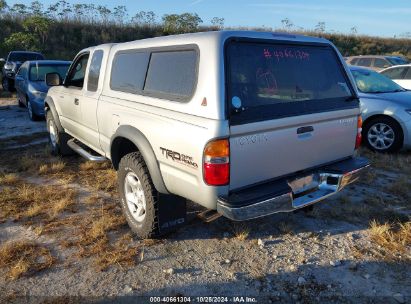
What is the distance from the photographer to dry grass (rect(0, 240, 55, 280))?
3.20 metres

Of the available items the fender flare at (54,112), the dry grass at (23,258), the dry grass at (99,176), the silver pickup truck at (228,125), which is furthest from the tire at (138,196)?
the fender flare at (54,112)

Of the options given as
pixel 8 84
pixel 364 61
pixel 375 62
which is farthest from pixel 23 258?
pixel 364 61

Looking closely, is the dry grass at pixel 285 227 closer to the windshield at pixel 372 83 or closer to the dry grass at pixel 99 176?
the dry grass at pixel 99 176

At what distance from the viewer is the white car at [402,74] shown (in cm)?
1033

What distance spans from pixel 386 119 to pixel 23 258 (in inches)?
243

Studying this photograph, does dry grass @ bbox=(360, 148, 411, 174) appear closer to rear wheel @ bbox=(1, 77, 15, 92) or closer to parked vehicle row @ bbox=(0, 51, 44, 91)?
parked vehicle row @ bbox=(0, 51, 44, 91)

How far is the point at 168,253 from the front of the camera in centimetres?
349

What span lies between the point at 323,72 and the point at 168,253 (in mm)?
2298

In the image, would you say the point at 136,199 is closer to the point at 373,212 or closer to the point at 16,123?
the point at 373,212

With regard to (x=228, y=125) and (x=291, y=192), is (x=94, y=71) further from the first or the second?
(x=291, y=192)

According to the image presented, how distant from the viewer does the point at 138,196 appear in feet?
12.2

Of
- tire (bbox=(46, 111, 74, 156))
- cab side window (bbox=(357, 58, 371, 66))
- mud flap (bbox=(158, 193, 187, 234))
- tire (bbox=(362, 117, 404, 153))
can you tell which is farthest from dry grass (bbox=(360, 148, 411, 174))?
cab side window (bbox=(357, 58, 371, 66))

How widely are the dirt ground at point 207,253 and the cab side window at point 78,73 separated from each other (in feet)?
5.07

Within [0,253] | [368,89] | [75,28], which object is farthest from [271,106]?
[75,28]
